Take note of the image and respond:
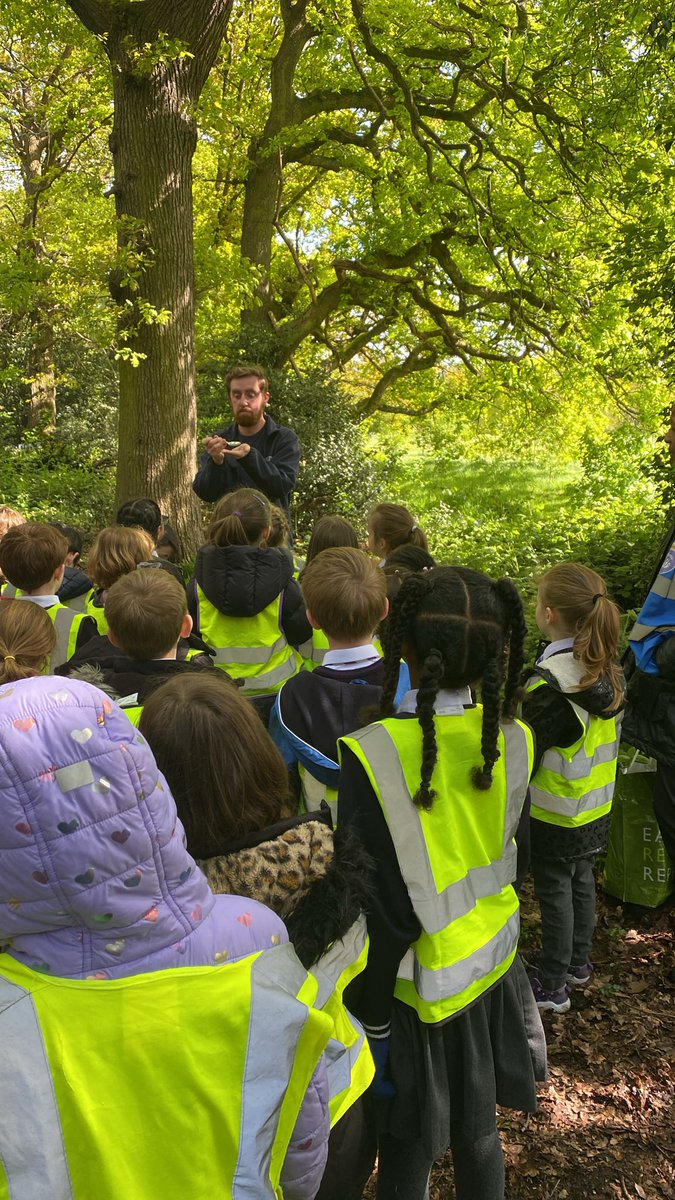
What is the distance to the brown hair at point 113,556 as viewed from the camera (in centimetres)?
386

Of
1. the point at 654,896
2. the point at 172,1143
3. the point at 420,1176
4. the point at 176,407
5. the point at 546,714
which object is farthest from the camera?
the point at 176,407

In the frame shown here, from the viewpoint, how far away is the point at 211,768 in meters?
1.78

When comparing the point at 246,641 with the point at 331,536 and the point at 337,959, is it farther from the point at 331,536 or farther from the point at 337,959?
the point at 337,959

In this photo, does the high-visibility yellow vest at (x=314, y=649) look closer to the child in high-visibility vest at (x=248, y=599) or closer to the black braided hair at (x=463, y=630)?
the child in high-visibility vest at (x=248, y=599)

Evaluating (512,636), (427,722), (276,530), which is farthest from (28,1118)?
(276,530)

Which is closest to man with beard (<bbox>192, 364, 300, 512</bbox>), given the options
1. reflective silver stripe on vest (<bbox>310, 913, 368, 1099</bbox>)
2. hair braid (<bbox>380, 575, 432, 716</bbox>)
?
hair braid (<bbox>380, 575, 432, 716</bbox>)

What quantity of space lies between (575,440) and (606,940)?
13976 mm

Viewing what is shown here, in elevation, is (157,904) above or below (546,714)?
above

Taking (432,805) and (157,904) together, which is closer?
(157,904)

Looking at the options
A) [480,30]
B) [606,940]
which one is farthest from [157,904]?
[480,30]

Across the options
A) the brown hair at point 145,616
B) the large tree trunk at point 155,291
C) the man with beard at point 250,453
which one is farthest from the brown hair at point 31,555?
the large tree trunk at point 155,291

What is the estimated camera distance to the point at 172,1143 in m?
1.35

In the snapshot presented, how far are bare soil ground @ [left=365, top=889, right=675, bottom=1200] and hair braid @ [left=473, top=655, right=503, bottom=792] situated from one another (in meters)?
1.66

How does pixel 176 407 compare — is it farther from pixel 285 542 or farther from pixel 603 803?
pixel 603 803
